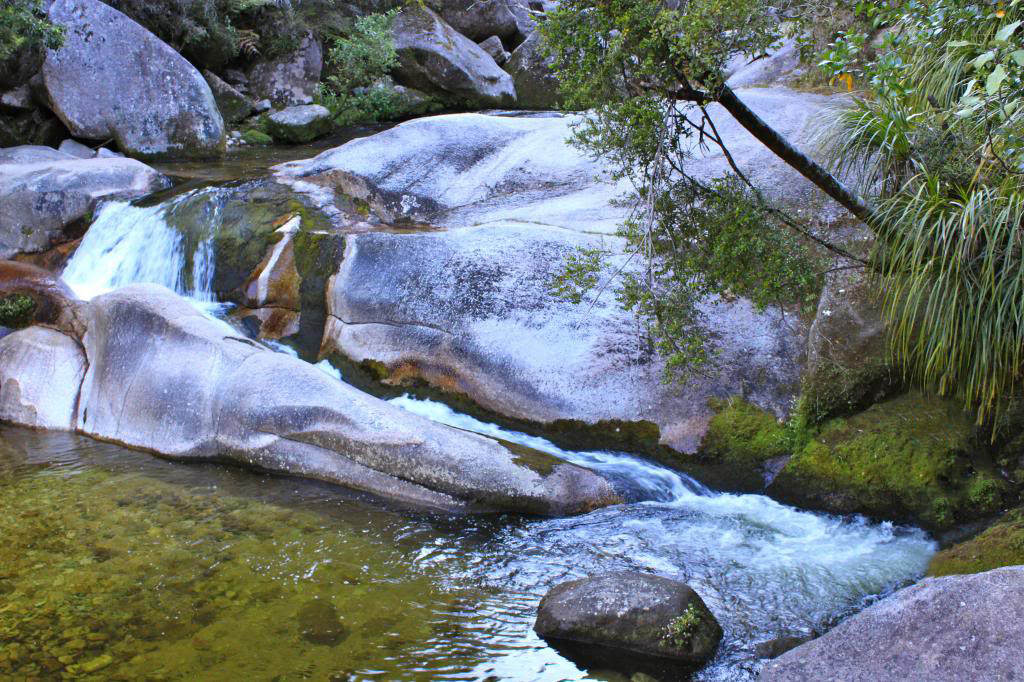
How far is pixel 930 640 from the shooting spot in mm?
3881

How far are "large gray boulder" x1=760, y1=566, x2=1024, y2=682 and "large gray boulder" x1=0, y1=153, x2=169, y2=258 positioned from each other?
9.39 m

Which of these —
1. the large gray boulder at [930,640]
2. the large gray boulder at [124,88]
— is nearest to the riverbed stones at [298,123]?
the large gray boulder at [124,88]

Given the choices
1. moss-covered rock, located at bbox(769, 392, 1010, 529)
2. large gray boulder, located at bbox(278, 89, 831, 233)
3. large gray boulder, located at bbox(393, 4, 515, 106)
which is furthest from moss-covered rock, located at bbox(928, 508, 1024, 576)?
large gray boulder, located at bbox(393, 4, 515, 106)

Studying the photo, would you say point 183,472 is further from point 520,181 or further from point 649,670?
point 520,181

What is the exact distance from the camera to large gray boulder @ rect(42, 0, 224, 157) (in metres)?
13.4

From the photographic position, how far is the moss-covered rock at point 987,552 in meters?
4.93

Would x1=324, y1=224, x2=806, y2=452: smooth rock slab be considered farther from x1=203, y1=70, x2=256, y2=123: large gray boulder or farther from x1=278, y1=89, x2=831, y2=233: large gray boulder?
x1=203, y1=70, x2=256, y2=123: large gray boulder

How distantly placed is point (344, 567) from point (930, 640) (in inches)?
129

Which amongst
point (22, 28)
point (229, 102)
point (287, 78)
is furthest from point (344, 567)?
point (287, 78)

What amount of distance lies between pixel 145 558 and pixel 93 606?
1.89 feet

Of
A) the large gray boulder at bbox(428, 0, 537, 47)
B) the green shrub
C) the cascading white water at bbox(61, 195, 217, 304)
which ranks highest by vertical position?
the large gray boulder at bbox(428, 0, 537, 47)

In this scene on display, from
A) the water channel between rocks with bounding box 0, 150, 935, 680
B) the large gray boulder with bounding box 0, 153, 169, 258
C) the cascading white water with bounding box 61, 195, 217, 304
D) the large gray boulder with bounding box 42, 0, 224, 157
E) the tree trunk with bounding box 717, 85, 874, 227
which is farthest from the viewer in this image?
the large gray boulder with bounding box 42, 0, 224, 157

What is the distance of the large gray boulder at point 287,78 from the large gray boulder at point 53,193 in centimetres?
716

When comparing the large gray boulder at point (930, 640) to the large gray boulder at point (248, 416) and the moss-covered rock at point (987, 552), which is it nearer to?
the moss-covered rock at point (987, 552)
